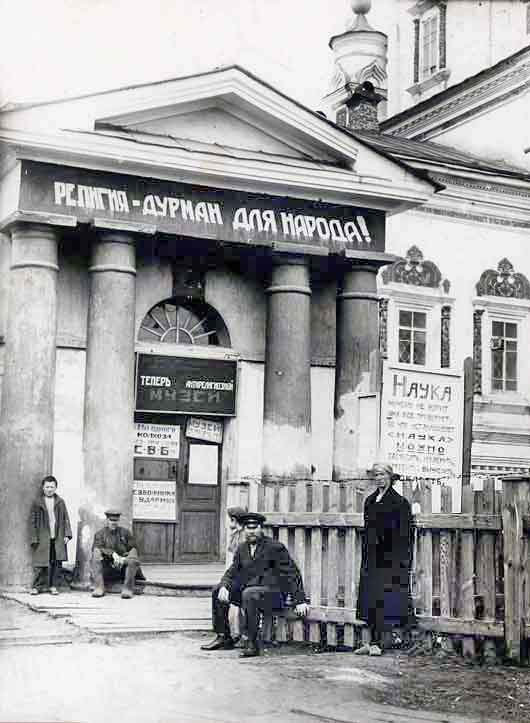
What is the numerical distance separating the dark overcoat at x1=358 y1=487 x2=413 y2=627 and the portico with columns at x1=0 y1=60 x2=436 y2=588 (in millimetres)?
5062

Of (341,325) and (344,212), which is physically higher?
(344,212)

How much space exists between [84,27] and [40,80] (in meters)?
3.82

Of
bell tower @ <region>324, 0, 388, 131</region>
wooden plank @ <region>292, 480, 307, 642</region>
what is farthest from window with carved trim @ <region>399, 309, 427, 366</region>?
wooden plank @ <region>292, 480, 307, 642</region>

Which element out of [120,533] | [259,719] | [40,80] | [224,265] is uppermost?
[40,80]

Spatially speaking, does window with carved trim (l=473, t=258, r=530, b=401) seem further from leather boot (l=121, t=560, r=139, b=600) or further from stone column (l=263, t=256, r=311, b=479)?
leather boot (l=121, t=560, r=139, b=600)

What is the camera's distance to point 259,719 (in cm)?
705

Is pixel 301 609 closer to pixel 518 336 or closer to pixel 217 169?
pixel 217 169

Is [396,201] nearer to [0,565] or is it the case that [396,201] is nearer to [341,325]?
[341,325]

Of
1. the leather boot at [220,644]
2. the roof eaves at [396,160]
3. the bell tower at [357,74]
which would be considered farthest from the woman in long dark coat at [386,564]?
the bell tower at [357,74]

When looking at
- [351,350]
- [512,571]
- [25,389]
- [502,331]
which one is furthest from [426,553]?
[502,331]

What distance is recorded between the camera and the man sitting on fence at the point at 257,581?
9.94 metres

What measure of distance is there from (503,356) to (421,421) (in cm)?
1384

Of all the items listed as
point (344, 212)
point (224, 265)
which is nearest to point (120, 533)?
point (224, 265)

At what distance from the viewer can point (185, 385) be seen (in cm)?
1662
